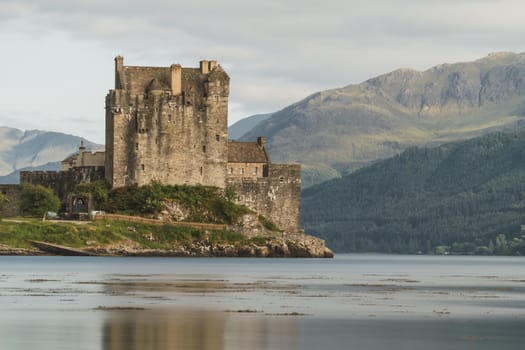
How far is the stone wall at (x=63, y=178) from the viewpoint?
14925cm

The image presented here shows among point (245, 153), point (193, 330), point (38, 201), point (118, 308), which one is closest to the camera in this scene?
point (193, 330)

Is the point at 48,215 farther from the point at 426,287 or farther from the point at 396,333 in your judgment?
the point at 396,333

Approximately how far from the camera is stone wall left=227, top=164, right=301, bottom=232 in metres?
150

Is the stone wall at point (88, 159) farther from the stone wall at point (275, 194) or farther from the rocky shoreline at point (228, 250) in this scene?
the rocky shoreline at point (228, 250)

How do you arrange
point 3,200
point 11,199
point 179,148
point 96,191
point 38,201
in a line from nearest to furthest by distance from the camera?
point 96,191, point 38,201, point 3,200, point 179,148, point 11,199

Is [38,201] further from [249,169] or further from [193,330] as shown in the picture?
[193,330]

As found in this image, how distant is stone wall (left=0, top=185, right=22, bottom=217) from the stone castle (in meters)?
3.84

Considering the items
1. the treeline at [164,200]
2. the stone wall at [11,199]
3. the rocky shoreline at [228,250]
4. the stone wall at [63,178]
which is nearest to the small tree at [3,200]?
the stone wall at [11,199]

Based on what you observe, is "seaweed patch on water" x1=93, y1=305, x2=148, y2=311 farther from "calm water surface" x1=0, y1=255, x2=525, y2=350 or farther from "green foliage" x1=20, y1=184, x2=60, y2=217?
"green foliage" x1=20, y1=184, x2=60, y2=217

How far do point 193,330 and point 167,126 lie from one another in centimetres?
9878

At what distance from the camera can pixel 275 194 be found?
150875 millimetres

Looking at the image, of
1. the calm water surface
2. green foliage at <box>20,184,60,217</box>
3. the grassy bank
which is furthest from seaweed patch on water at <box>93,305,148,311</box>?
green foliage at <box>20,184,60,217</box>

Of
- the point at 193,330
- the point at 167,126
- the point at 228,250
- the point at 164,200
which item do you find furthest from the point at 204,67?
the point at 193,330

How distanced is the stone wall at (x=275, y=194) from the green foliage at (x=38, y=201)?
68.2ft
